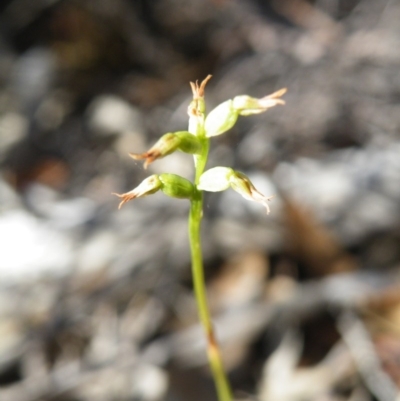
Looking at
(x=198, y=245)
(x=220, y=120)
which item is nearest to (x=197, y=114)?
(x=220, y=120)

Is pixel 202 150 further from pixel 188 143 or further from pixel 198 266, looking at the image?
pixel 198 266

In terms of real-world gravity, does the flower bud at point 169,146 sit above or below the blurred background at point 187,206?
below

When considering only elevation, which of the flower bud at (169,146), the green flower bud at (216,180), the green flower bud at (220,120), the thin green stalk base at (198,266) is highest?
the green flower bud at (220,120)

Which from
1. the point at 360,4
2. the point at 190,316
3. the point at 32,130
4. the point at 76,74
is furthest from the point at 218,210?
the point at 360,4

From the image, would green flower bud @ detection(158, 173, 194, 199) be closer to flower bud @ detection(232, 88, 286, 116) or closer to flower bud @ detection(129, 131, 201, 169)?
flower bud @ detection(129, 131, 201, 169)

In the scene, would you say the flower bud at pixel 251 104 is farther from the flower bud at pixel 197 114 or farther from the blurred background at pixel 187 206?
the blurred background at pixel 187 206

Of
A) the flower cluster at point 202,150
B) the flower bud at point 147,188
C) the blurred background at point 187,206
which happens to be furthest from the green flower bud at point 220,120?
the blurred background at point 187,206

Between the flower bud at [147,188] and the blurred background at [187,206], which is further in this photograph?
the blurred background at [187,206]
